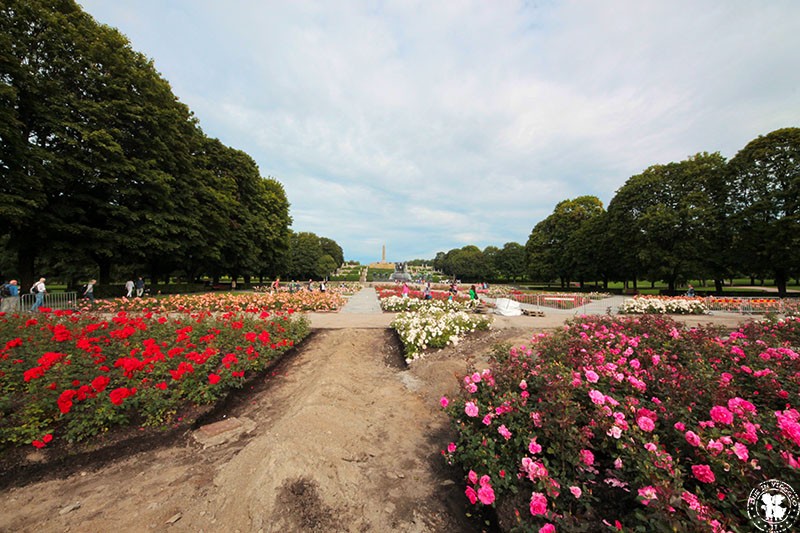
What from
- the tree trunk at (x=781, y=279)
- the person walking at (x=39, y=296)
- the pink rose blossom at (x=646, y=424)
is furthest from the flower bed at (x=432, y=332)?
the tree trunk at (x=781, y=279)

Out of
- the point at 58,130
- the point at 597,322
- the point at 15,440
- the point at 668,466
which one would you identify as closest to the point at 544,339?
the point at 597,322

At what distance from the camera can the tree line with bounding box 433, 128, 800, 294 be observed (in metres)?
21.3

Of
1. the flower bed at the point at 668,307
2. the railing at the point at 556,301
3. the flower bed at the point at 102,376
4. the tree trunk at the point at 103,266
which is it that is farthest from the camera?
the railing at the point at 556,301

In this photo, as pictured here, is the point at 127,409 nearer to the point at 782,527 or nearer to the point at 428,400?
the point at 428,400

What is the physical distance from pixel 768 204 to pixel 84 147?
41874 millimetres

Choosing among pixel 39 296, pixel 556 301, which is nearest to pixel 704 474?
pixel 556 301

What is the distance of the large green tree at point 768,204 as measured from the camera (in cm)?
2058

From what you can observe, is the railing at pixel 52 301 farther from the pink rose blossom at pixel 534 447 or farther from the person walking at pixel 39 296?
the pink rose blossom at pixel 534 447

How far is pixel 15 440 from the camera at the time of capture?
347 centimetres

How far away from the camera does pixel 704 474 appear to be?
1822mm

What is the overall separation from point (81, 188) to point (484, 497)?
859 inches

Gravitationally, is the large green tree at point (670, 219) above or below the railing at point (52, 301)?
above

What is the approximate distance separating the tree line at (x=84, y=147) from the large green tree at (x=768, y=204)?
38.5 m

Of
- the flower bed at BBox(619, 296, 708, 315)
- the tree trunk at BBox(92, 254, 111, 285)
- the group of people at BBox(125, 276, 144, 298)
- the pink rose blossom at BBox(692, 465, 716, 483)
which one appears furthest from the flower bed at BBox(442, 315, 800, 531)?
the tree trunk at BBox(92, 254, 111, 285)
